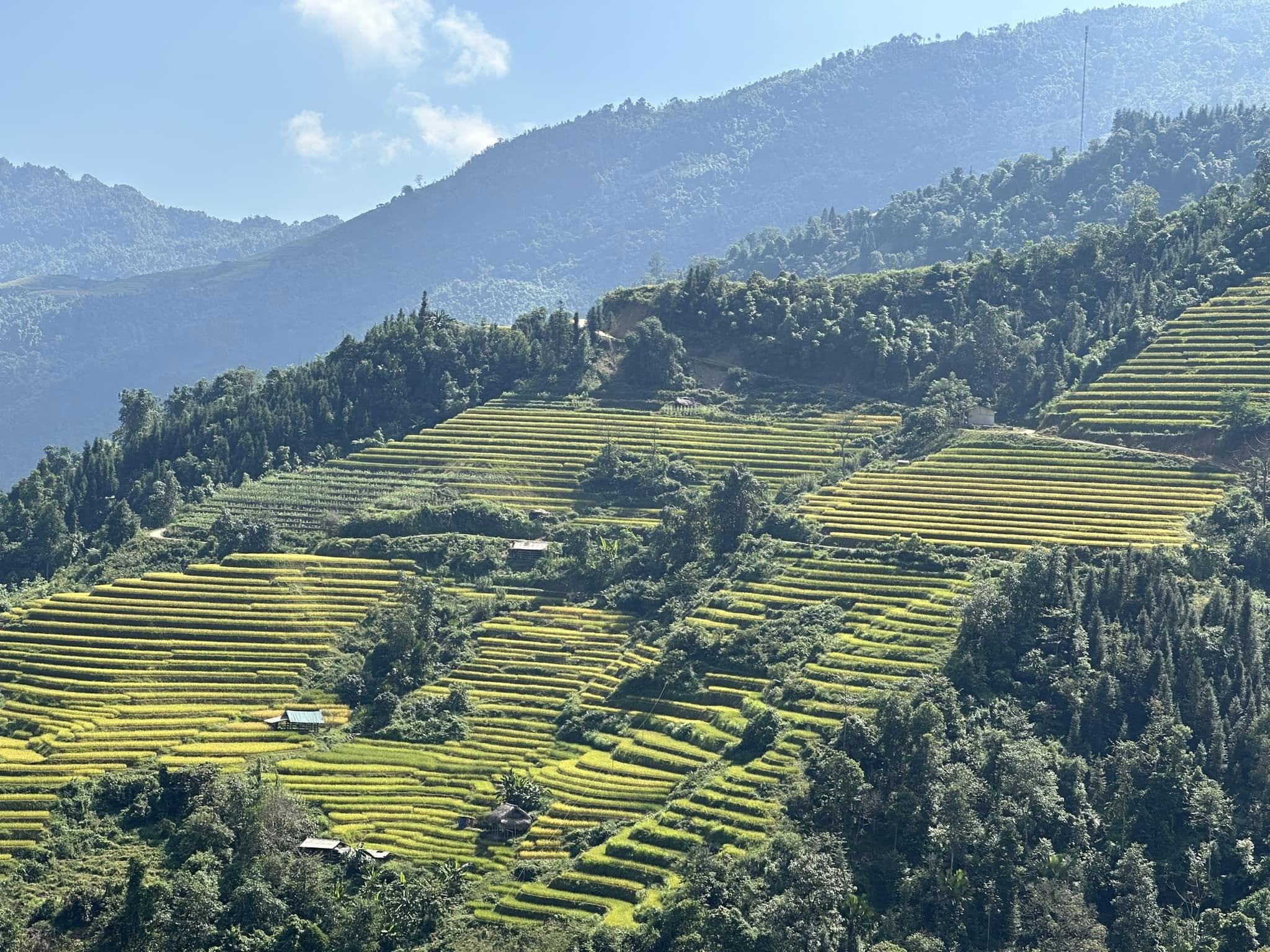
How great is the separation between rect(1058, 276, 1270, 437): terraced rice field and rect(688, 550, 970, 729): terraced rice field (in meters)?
19.8

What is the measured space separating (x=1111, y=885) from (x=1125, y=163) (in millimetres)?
129130

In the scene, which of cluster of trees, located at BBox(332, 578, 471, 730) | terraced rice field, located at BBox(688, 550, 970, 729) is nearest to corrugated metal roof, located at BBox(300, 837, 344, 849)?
cluster of trees, located at BBox(332, 578, 471, 730)

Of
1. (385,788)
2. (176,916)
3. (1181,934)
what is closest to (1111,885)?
(1181,934)

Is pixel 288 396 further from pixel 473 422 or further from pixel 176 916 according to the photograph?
pixel 176 916

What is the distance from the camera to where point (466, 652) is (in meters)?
81.6

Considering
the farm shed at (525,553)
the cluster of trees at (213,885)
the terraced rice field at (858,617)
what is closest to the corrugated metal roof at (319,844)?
the cluster of trees at (213,885)

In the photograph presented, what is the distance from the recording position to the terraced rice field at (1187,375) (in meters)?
94.7

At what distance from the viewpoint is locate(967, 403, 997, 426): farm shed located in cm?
10225

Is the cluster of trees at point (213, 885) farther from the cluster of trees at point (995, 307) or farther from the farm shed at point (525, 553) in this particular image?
the cluster of trees at point (995, 307)

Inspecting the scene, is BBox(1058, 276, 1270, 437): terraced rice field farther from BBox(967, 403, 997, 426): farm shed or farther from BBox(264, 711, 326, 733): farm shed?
BBox(264, 711, 326, 733): farm shed

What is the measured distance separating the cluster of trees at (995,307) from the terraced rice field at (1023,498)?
10.4 m

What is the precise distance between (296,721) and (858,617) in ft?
74.9

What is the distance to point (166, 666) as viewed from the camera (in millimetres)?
79125

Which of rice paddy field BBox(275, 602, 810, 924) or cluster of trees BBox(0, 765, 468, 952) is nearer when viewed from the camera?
cluster of trees BBox(0, 765, 468, 952)
